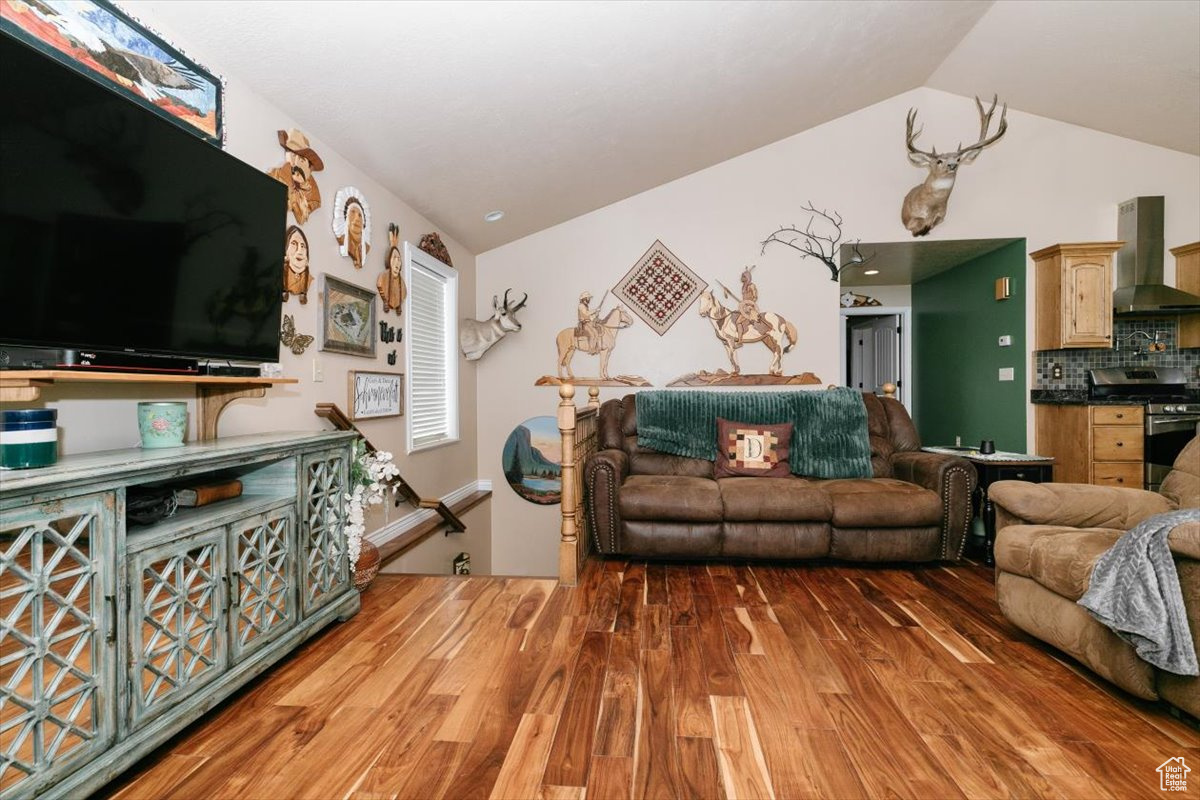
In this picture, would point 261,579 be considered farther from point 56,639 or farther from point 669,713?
point 669,713

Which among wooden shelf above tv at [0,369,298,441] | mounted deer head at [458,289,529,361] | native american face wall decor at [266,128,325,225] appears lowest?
wooden shelf above tv at [0,369,298,441]

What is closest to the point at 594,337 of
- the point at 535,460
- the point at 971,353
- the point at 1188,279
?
the point at 535,460

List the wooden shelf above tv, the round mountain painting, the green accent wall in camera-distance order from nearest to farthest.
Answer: the wooden shelf above tv < the green accent wall < the round mountain painting

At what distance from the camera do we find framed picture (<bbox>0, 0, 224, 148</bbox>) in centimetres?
147

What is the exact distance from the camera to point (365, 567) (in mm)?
2730

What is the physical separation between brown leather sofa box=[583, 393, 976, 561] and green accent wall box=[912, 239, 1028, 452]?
77.4 inches

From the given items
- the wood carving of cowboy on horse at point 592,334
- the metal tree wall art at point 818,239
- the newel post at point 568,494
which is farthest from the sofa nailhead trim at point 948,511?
the wood carving of cowboy on horse at point 592,334

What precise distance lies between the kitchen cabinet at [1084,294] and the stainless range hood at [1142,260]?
6.5 inches

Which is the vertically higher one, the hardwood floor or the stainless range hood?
the stainless range hood

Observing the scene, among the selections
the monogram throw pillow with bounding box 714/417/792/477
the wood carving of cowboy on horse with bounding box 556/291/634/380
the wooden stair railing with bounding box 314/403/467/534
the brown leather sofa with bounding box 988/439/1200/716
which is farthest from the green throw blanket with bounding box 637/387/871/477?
the wooden stair railing with bounding box 314/403/467/534

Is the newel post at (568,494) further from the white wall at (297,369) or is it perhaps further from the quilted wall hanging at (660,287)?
the quilted wall hanging at (660,287)

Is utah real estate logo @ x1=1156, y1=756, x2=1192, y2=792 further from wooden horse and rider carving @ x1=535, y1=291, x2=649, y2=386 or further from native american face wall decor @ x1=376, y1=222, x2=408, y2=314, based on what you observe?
native american face wall decor @ x1=376, y1=222, x2=408, y2=314

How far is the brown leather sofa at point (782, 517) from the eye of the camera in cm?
319

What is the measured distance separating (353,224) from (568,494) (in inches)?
74.4
